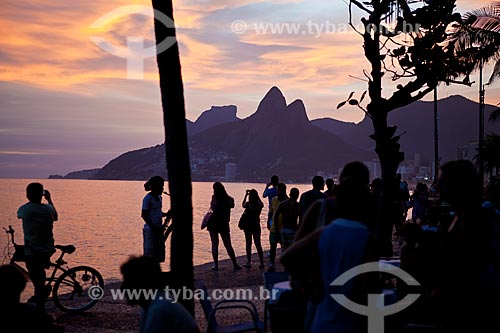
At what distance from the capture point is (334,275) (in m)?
3.66

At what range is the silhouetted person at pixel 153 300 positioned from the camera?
3.92 m

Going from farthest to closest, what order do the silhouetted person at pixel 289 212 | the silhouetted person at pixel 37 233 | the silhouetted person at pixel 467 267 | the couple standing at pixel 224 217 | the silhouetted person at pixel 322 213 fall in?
the couple standing at pixel 224 217 < the silhouetted person at pixel 289 212 < the silhouetted person at pixel 37 233 < the silhouetted person at pixel 322 213 < the silhouetted person at pixel 467 267

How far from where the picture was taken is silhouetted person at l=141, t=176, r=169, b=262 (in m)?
11.2

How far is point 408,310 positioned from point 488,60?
895 inches

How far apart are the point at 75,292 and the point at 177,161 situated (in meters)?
6.15

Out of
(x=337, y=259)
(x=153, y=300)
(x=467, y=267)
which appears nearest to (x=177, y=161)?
(x=153, y=300)

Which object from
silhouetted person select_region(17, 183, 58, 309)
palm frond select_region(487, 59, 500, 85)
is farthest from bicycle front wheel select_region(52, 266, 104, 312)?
palm frond select_region(487, 59, 500, 85)

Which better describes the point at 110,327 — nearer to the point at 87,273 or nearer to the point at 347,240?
the point at 87,273

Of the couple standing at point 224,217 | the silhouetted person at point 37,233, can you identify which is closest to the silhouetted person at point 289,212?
the couple standing at point 224,217

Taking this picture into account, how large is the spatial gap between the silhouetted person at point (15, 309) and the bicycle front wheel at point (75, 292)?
6704 millimetres

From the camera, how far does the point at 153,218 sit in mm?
11312

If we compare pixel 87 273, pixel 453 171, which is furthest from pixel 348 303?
pixel 87 273

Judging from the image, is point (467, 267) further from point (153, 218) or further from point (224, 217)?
point (224, 217)

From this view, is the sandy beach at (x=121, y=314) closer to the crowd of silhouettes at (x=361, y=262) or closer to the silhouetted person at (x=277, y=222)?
the silhouetted person at (x=277, y=222)
